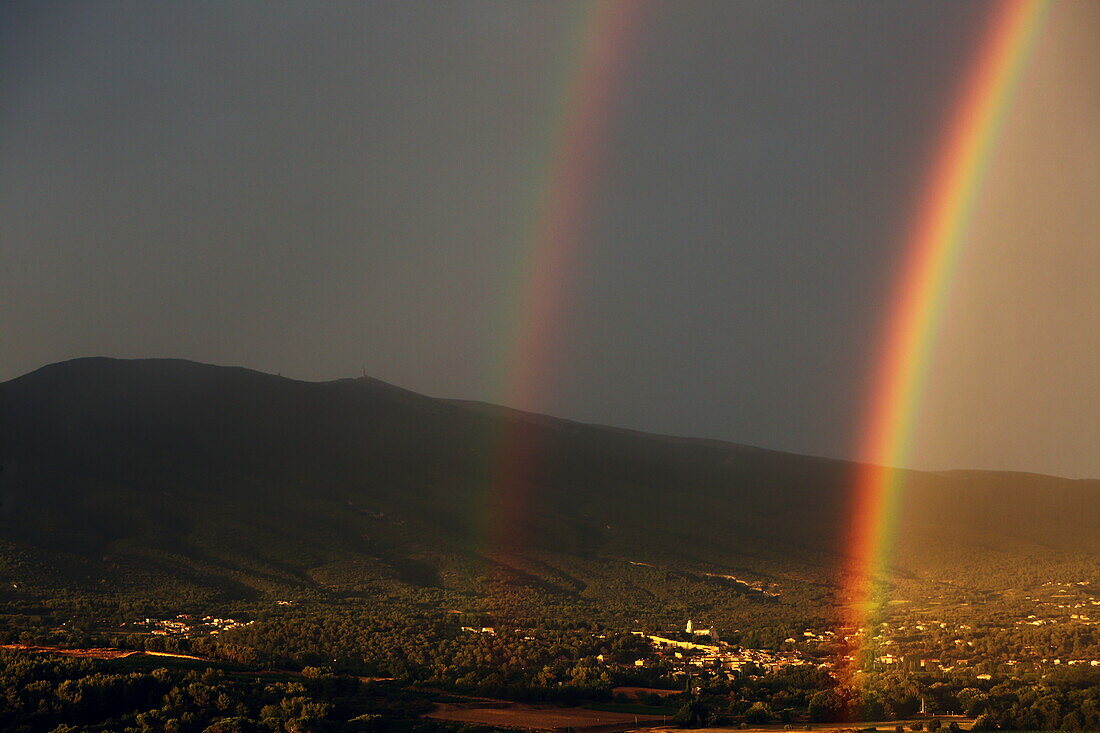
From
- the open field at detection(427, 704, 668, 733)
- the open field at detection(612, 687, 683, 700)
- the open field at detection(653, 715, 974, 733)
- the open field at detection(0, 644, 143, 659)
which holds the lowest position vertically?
the open field at detection(0, 644, 143, 659)

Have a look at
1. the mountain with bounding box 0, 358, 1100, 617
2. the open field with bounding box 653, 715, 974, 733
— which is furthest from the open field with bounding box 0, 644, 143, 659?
the mountain with bounding box 0, 358, 1100, 617

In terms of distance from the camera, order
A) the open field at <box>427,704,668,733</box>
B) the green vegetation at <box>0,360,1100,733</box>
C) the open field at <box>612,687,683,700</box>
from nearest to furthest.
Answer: the open field at <box>427,704,668,733</box>
the green vegetation at <box>0,360,1100,733</box>
the open field at <box>612,687,683,700</box>

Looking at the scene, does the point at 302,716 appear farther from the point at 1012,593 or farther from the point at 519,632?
the point at 1012,593

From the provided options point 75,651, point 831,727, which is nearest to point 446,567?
point 75,651

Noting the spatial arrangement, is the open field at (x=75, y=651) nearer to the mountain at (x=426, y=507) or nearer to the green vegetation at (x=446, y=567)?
the green vegetation at (x=446, y=567)

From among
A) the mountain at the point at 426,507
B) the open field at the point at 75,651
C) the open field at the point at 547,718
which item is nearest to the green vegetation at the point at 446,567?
the mountain at the point at 426,507

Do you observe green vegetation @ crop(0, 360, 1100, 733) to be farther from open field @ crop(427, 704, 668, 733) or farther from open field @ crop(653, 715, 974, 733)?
open field @ crop(427, 704, 668, 733)

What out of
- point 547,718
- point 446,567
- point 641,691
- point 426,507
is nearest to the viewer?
point 547,718

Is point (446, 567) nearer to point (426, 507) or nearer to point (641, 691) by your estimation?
point (426, 507)
